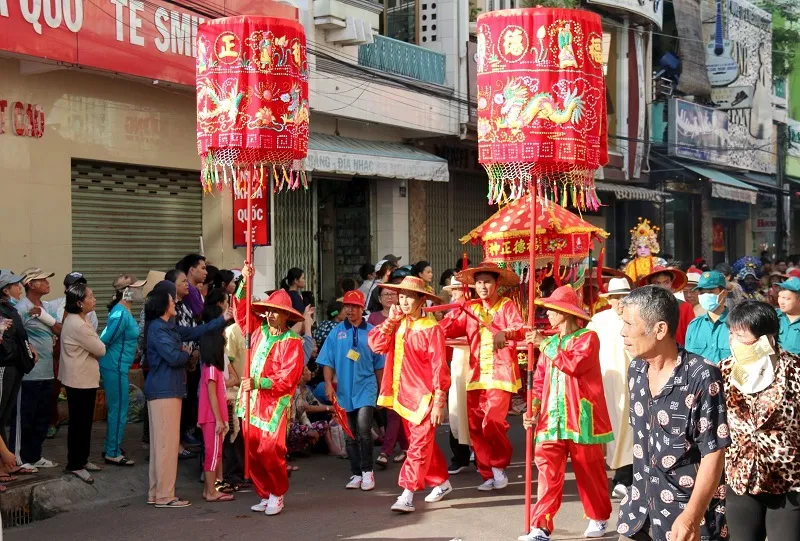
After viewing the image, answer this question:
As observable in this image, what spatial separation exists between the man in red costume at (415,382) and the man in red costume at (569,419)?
3.40 feet

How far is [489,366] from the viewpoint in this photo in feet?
29.9

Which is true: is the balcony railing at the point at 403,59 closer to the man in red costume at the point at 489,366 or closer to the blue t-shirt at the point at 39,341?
the man in red costume at the point at 489,366

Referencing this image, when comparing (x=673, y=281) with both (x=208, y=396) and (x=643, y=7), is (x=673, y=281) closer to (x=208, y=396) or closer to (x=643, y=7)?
(x=208, y=396)

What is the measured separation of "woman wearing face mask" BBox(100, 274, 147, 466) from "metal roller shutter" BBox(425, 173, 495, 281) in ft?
33.3

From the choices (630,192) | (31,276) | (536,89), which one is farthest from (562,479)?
(630,192)

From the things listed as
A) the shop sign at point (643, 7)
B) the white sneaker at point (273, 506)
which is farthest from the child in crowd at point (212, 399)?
the shop sign at point (643, 7)

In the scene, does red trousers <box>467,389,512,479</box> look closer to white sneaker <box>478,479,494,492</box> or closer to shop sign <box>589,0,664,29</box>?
white sneaker <box>478,479,494,492</box>

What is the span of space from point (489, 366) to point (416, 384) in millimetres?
1003

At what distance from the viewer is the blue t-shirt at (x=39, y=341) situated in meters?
8.95

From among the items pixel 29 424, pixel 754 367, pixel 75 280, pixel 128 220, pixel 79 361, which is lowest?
pixel 29 424

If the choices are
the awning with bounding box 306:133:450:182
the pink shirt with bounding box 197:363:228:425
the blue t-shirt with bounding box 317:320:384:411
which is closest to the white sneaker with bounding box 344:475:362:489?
the blue t-shirt with bounding box 317:320:384:411

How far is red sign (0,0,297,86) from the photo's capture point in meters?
10.3

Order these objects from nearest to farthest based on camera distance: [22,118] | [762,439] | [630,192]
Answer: [762,439] → [22,118] → [630,192]

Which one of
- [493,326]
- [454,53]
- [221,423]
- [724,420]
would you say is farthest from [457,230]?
[724,420]
